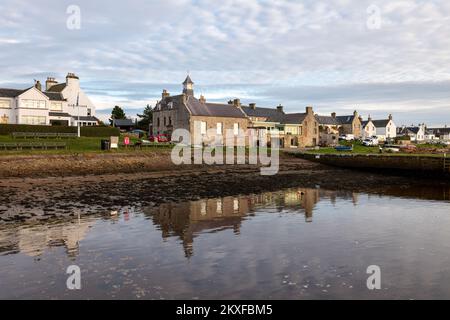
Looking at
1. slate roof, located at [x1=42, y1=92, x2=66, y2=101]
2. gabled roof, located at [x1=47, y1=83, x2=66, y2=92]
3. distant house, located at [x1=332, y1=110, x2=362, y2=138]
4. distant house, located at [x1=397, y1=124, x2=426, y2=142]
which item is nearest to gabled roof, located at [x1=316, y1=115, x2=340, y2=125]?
distant house, located at [x1=332, y1=110, x2=362, y2=138]

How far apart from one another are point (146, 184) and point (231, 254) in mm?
19697

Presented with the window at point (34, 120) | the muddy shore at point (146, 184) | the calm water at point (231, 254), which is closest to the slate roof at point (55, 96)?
the window at point (34, 120)

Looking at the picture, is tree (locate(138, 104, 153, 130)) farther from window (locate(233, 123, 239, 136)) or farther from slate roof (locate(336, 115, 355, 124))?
slate roof (locate(336, 115, 355, 124))

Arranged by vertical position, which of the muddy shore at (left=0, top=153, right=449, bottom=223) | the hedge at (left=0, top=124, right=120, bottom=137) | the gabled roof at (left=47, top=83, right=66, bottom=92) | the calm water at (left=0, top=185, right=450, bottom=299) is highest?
the gabled roof at (left=47, top=83, right=66, bottom=92)

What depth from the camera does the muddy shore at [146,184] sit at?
74.8 feet

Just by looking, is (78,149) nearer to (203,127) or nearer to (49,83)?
(203,127)

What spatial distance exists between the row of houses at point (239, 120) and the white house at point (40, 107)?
15967 mm

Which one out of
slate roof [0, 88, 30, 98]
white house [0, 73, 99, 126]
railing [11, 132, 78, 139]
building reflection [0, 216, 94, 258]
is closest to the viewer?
building reflection [0, 216, 94, 258]

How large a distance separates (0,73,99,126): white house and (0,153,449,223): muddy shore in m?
26.0

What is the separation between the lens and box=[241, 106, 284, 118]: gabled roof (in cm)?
8406

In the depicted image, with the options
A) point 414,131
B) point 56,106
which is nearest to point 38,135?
point 56,106

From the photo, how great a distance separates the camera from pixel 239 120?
2958 inches
